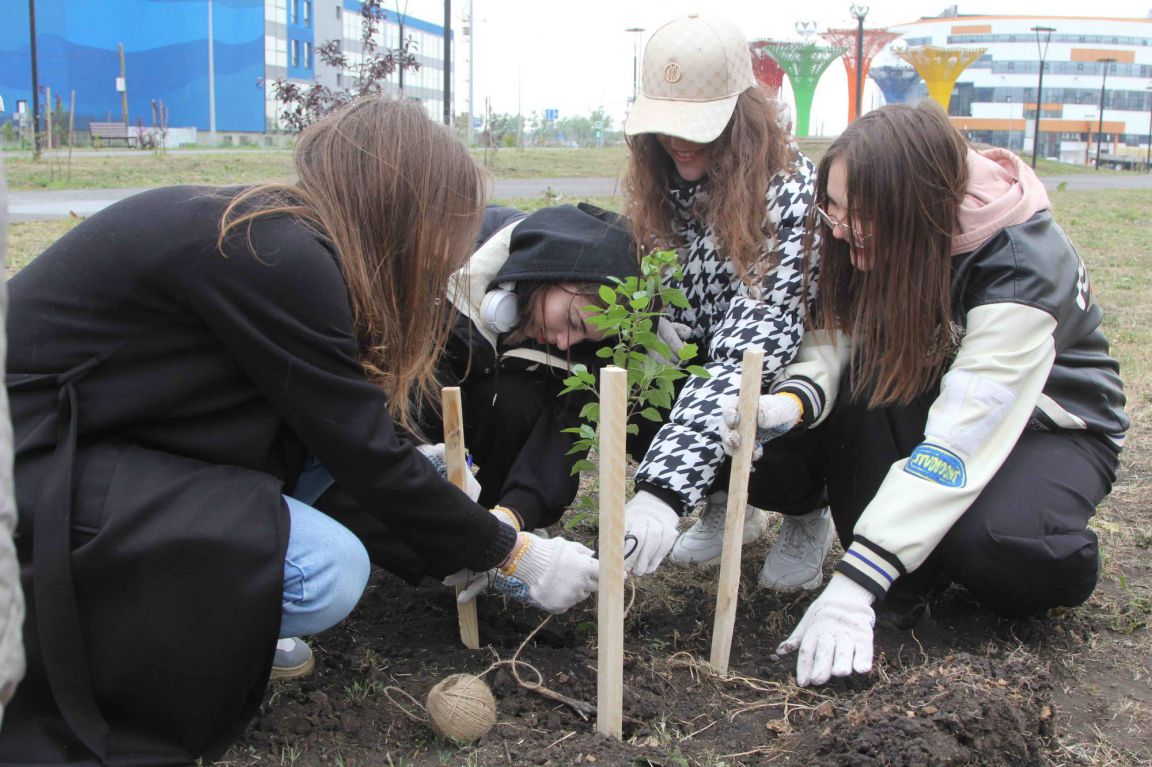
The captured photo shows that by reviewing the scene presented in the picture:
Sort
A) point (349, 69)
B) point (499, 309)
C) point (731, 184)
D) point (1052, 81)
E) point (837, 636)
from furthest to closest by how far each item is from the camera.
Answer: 1. point (1052, 81)
2. point (349, 69)
3. point (499, 309)
4. point (731, 184)
5. point (837, 636)

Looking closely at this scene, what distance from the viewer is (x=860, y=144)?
2.17 m

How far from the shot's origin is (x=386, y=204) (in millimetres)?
1882

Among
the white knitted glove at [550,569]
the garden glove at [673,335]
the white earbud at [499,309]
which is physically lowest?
the white knitted glove at [550,569]

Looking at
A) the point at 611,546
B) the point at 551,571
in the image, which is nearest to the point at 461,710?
the point at 551,571

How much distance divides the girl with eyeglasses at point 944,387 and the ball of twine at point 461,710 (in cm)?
61

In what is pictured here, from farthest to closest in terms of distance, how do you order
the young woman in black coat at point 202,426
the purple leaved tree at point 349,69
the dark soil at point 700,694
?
1. the purple leaved tree at point 349,69
2. the dark soil at point 700,694
3. the young woman in black coat at point 202,426

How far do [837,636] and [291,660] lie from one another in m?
1.13

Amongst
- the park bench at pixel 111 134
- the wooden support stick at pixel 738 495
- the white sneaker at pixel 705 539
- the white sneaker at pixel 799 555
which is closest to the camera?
the wooden support stick at pixel 738 495

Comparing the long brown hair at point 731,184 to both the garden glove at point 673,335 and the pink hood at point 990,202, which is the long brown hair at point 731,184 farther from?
the pink hood at point 990,202

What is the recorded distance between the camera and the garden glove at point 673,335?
102 inches

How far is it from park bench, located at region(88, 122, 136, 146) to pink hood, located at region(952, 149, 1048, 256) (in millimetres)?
26281

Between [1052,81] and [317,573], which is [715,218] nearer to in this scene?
[317,573]

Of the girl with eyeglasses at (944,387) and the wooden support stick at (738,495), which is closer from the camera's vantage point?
the wooden support stick at (738,495)

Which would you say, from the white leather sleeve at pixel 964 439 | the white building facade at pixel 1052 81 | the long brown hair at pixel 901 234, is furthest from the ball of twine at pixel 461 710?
the white building facade at pixel 1052 81
